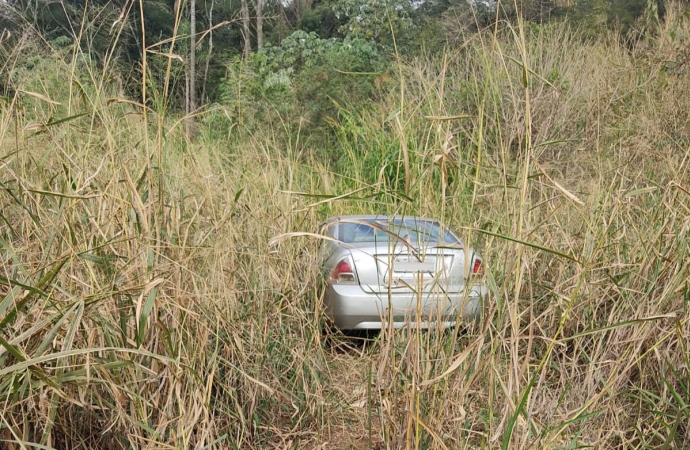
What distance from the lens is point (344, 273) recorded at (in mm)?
5320

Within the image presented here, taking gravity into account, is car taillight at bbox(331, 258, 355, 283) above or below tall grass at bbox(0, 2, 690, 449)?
below

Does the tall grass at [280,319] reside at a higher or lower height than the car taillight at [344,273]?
higher

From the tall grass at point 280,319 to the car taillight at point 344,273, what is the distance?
3.82 feet

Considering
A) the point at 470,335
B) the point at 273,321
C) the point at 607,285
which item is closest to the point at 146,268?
the point at 273,321

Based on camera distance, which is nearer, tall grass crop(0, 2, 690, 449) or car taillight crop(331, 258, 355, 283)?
tall grass crop(0, 2, 690, 449)

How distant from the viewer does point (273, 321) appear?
295cm

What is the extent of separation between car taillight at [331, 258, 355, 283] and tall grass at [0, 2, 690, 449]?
45.8 inches

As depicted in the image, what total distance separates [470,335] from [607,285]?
4.07 feet

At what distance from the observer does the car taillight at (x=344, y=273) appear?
5324 mm

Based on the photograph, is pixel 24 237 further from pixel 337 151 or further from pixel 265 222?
pixel 337 151

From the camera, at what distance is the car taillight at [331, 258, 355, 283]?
5.32 metres

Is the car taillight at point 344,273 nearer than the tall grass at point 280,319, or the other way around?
the tall grass at point 280,319

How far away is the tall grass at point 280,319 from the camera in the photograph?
1.92 m

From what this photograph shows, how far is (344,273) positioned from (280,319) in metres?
2.45
